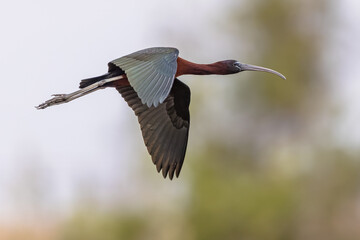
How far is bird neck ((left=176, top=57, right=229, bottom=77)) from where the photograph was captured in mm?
15703

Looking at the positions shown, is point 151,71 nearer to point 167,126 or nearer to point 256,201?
point 167,126

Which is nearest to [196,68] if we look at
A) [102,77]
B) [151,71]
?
[102,77]

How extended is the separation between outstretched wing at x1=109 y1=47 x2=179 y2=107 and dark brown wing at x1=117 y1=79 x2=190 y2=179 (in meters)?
1.73

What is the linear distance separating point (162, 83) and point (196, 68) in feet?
7.86

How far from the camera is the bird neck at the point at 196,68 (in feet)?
51.5

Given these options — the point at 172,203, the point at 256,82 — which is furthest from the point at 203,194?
the point at 256,82

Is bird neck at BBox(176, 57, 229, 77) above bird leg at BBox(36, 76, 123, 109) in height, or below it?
above

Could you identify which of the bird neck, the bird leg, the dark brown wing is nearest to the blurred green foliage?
the dark brown wing

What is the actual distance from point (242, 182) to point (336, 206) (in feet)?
10.7

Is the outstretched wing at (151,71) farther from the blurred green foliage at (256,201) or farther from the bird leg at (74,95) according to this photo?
the blurred green foliage at (256,201)

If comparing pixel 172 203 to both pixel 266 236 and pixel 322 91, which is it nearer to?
pixel 266 236

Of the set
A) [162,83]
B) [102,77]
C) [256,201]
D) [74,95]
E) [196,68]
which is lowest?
[256,201]

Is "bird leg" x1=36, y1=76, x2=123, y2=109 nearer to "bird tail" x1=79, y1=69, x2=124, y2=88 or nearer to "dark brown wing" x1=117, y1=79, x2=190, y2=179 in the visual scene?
"bird tail" x1=79, y1=69, x2=124, y2=88

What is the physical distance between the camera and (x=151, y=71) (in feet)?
45.6
